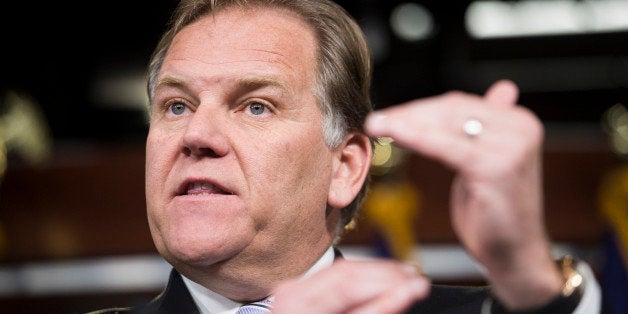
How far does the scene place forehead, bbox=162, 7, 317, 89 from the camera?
163 cm

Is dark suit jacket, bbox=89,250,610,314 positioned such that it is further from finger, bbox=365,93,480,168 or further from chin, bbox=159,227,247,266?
finger, bbox=365,93,480,168

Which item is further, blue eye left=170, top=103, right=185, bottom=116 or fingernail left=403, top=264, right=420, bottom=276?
blue eye left=170, top=103, right=185, bottom=116

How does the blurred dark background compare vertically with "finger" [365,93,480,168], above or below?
below

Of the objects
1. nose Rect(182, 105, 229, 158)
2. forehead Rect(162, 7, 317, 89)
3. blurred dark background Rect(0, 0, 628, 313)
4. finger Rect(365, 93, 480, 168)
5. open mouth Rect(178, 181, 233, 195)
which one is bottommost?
blurred dark background Rect(0, 0, 628, 313)

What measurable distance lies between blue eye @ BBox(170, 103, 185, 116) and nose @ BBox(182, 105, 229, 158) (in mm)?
79

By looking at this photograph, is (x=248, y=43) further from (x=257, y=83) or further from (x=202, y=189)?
(x=202, y=189)

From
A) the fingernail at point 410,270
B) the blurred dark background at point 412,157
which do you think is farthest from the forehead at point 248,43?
the blurred dark background at point 412,157

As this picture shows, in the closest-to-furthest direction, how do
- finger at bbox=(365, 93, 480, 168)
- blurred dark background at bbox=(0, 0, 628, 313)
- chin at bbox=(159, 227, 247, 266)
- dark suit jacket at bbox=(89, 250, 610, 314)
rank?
1. finger at bbox=(365, 93, 480, 168)
2. chin at bbox=(159, 227, 247, 266)
3. dark suit jacket at bbox=(89, 250, 610, 314)
4. blurred dark background at bbox=(0, 0, 628, 313)

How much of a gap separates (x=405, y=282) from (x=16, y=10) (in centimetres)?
346

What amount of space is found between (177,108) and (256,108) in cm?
15

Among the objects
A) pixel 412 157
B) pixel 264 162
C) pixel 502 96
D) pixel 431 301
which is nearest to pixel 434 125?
pixel 502 96

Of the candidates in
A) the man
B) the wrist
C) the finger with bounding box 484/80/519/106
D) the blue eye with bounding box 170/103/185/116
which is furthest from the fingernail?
the blue eye with bounding box 170/103/185/116

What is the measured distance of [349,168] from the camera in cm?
179

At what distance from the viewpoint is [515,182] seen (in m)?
1.14
